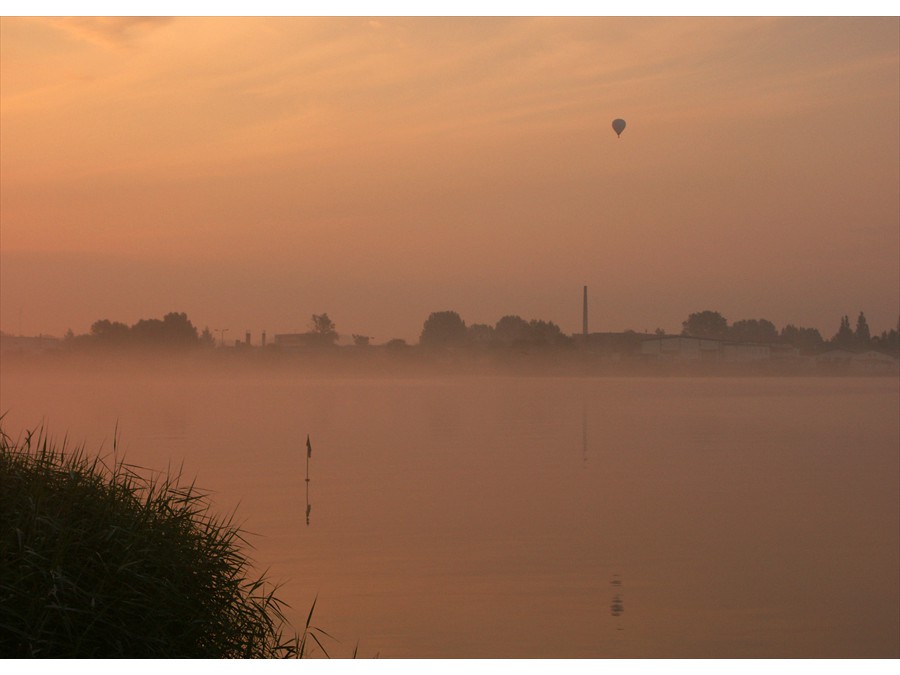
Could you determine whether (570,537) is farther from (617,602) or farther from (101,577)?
(101,577)

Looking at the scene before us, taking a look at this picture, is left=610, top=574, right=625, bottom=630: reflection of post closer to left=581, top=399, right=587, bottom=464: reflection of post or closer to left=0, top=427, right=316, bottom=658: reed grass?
left=0, top=427, right=316, bottom=658: reed grass

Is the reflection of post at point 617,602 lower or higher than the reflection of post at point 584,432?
higher

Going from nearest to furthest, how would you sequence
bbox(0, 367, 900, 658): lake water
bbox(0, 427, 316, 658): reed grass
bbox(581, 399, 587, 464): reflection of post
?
bbox(0, 427, 316, 658): reed grass, bbox(0, 367, 900, 658): lake water, bbox(581, 399, 587, 464): reflection of post

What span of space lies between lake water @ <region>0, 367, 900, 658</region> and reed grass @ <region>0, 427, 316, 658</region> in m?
7.09

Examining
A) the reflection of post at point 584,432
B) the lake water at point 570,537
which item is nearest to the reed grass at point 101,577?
the lake water at point 570,537

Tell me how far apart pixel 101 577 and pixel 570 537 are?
22.9 m

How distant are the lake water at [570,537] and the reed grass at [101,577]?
23.3 ft

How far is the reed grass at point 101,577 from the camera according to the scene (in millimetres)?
13008

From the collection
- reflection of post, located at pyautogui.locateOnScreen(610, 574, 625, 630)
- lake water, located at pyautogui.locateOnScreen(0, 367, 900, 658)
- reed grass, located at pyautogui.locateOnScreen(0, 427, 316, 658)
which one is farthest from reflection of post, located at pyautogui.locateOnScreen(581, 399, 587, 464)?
reed grass, located at pyautogui.locateOnScreen(0, 427, 316, 658)

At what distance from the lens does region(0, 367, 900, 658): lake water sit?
2352 centimetres

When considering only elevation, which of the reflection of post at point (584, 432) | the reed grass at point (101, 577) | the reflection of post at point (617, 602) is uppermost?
the reed grass at point (101, 577)

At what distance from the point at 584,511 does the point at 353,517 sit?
793cm

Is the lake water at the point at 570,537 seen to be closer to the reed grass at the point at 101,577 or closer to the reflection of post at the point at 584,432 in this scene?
the reflection of post at the point at 584,432
